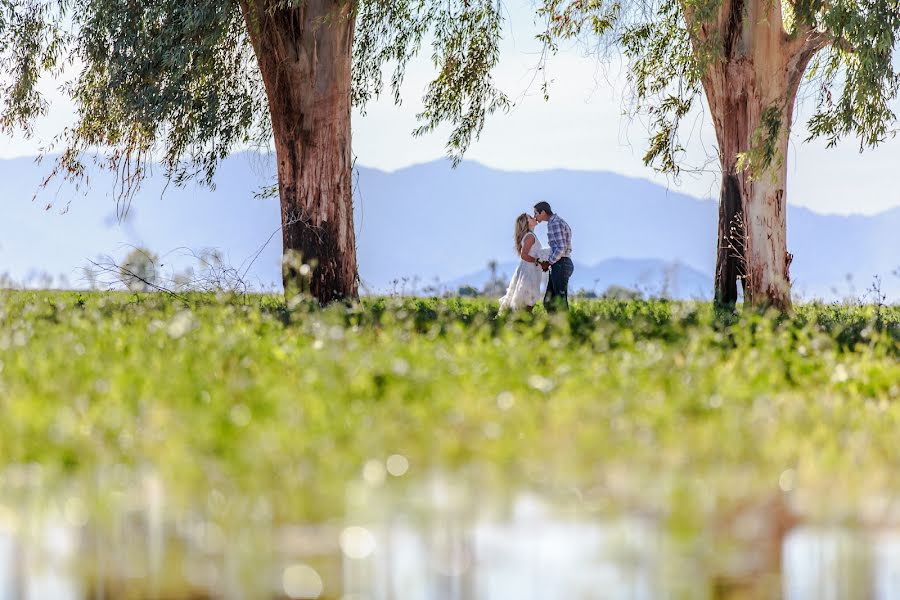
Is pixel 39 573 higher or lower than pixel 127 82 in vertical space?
lower

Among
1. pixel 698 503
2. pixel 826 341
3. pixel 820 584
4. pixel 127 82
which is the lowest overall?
pixel 820 584

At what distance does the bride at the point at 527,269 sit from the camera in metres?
15.2

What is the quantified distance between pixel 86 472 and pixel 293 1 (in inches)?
430

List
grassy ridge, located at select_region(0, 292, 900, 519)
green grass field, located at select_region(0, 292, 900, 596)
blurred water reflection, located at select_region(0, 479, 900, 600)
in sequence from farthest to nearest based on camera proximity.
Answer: grassy ridge, located at select_region(0, 292, 900, 519) → green grass field, located at select_region(0, 292, 900, 596) → blurred water reflection, located at select_region(0, 479, 900, 600)

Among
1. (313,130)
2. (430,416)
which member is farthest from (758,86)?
(430,416)

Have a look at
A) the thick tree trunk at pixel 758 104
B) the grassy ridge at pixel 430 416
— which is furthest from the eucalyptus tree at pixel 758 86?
the grassy ridge at pixel 430 416

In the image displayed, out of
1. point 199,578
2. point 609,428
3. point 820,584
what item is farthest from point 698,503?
point 199,578

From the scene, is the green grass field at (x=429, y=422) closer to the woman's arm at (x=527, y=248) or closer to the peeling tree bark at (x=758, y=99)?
the woman's arm at (x=527, y=248)

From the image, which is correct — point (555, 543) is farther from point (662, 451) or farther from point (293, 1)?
point (293, 1)

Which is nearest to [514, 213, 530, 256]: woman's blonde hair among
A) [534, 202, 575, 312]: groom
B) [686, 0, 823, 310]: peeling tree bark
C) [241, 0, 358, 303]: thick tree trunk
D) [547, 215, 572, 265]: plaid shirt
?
[534, 202, 575, 312]: groom

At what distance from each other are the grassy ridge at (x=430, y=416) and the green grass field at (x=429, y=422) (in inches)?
0.5

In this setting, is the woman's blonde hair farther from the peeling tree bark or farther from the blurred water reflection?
the blurred water reflection

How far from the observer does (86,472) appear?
174 inches

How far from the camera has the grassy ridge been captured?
14.1 ft
